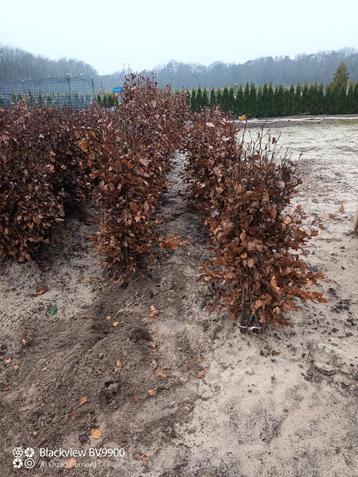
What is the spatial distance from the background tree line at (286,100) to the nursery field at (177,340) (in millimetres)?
13899

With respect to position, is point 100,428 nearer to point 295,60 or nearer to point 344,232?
point 344,232

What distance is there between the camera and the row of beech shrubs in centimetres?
332

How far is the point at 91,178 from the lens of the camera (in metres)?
3.66

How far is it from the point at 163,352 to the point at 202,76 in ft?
254

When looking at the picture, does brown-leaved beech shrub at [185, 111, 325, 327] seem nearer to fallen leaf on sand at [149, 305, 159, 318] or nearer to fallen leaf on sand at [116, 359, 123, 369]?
fallen leaf on sand at [149, 305, 159, 318]

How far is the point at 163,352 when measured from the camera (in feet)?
9.50

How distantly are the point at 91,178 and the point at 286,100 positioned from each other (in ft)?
51.6

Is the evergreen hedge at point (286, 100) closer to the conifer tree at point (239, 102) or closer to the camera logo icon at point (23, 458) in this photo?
the conifer tree at point (239, 102)

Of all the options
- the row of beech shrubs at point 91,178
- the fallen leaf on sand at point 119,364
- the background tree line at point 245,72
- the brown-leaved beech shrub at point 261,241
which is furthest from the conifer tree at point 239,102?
the background tree line at point 245,72

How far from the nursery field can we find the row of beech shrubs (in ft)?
0.08

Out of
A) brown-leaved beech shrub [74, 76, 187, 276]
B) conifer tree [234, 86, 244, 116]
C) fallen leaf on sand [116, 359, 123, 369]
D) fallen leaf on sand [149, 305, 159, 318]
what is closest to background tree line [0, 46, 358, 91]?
conifer tree [234, 86, 244, 116]

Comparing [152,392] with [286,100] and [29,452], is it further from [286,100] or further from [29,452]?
[286,100]

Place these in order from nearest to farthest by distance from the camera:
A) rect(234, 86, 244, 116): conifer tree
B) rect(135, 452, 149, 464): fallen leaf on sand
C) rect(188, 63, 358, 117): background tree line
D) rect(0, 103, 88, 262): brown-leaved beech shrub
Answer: rect(135, 452, 149, 464): fallen leaf on sand
rect(0, 103, 88, 262): brown-leaved beech shrub
rect(188, 63, 358, 117): background tree line
rect(234, 86, 244, 116): conifer tree

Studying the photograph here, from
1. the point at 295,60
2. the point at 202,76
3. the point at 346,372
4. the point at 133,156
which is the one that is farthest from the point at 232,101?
the point at 295,60
